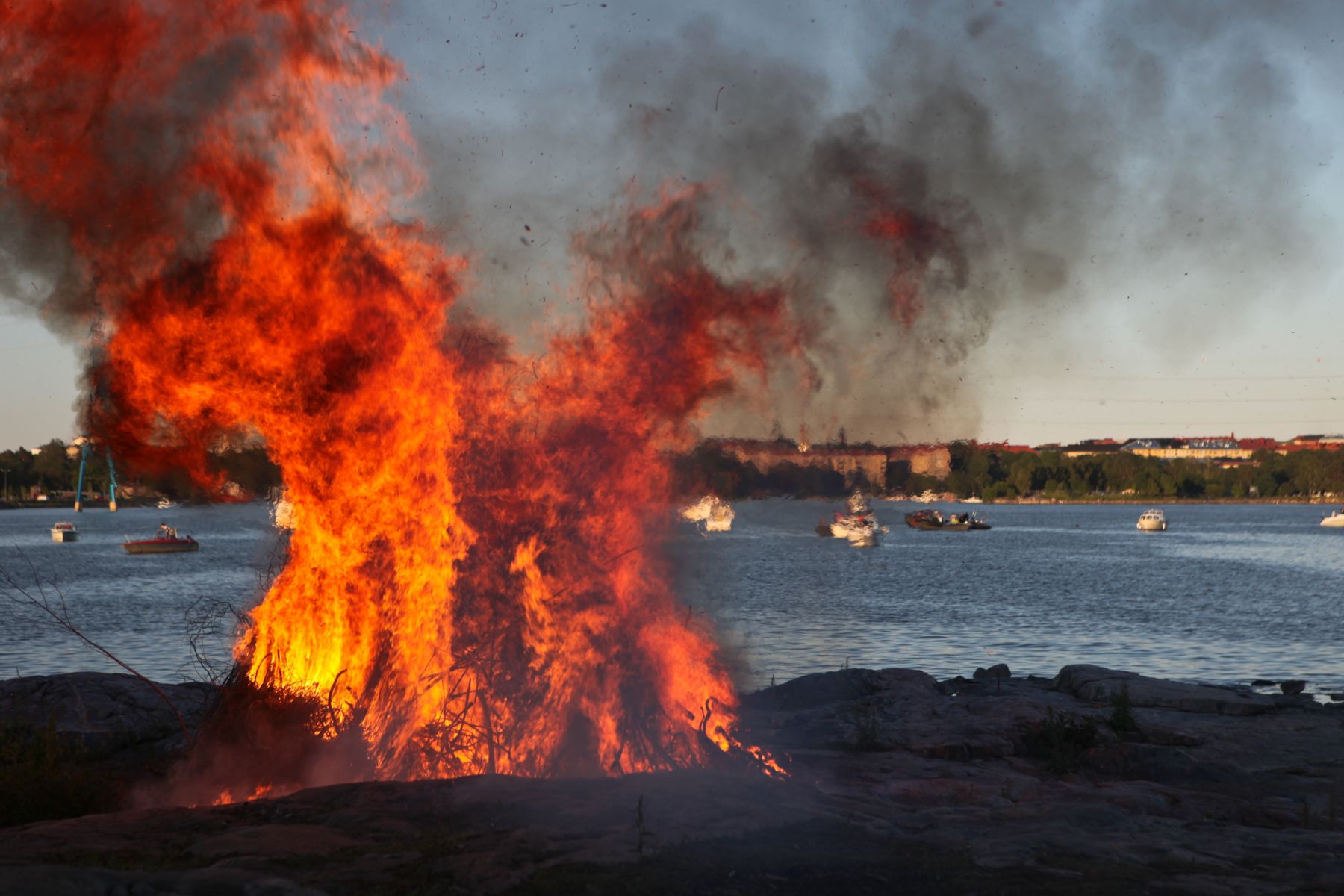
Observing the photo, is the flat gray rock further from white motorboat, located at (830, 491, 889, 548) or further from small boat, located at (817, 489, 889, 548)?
white motorboat, located at (830, 491, 889, 548)

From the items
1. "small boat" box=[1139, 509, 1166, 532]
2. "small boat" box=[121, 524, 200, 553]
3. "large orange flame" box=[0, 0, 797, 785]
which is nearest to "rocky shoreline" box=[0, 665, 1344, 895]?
"large orange flame" box=[0, 0, 797, 785]

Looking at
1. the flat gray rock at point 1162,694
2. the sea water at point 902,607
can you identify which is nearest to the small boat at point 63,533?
the sea water at point 902,607

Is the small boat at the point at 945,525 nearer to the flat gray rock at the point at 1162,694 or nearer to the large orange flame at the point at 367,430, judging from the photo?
the flat gray rock at the point at 1162,694

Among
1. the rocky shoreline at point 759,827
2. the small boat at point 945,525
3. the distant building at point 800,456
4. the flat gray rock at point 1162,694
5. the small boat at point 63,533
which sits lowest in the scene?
the small boat at point 63,533

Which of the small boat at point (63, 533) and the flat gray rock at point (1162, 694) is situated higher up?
the flat gray rock at point (1162, 694)

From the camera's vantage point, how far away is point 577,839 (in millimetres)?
10906

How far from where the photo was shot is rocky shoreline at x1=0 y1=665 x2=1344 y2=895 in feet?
32.4

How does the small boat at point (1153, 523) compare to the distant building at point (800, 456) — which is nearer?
the distant building at point (800, 456)

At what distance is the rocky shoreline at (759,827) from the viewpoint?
9891 millimetres

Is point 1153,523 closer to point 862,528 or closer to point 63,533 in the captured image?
point 862,528

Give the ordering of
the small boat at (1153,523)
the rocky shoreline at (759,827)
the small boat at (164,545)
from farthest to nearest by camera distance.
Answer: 1. the small boat at (1153,523)
2. the small boat at (164,545)
3. the rocky shoreline at (759,827)

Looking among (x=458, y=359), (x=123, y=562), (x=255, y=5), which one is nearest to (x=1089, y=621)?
(x=458, y=359)

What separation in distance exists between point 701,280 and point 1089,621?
39532 millimetres

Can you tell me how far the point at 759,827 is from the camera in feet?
37.2
